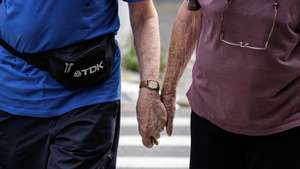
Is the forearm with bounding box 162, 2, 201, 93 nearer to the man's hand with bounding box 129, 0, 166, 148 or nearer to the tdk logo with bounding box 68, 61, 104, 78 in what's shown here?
the man's hand with bounding box 129, 0, 166, 148

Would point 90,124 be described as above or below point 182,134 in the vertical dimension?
above

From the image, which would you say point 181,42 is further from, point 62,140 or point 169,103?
point 62,140

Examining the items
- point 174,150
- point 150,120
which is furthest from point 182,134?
point 150,120

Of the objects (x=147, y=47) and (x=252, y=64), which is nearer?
(x=252, y=64)

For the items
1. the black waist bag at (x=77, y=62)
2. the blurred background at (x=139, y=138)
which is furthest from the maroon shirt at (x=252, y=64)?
the blurred background at (x=139, y=138)

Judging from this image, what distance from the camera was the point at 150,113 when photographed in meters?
2.95

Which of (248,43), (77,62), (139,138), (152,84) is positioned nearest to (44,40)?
(77,62)

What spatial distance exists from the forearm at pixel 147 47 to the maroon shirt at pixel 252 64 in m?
0.31

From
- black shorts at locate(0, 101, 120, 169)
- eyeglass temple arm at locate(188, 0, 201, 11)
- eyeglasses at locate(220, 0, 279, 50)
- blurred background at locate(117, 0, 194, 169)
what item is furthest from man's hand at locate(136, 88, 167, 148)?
blurred background at locate(117, 0, 194, 169)

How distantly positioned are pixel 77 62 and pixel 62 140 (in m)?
0.29

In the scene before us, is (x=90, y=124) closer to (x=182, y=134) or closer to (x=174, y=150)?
(x=174, y=150)

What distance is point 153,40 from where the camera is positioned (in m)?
2.99

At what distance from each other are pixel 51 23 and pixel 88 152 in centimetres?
48

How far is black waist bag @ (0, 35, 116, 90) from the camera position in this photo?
8.97 feet
